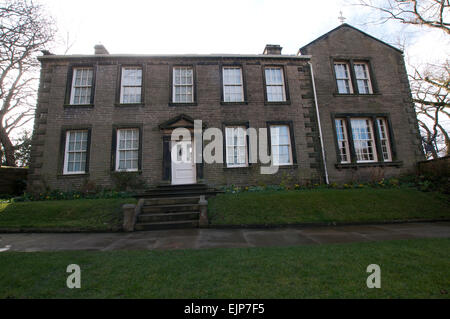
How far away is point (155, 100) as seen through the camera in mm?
10984

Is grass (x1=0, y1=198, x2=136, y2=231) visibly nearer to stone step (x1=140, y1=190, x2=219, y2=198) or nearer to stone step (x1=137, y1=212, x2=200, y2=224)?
stone step (x1=137, y1=212, x2=200, y2=224)

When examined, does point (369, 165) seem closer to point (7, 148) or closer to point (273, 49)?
point (273, 49)

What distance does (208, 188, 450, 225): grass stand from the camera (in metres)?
6.68

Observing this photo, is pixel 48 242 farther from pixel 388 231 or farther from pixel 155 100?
pixel 388 231

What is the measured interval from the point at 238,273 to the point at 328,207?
584 cm

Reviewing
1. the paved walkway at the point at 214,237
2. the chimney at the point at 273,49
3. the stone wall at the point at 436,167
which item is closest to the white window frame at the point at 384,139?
the stone wall at the point at 436,167

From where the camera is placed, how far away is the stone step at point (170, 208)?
7.22m

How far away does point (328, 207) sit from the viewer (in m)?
7.44

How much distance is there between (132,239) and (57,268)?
207 centimetres

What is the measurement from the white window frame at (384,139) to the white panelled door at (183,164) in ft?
35.6
